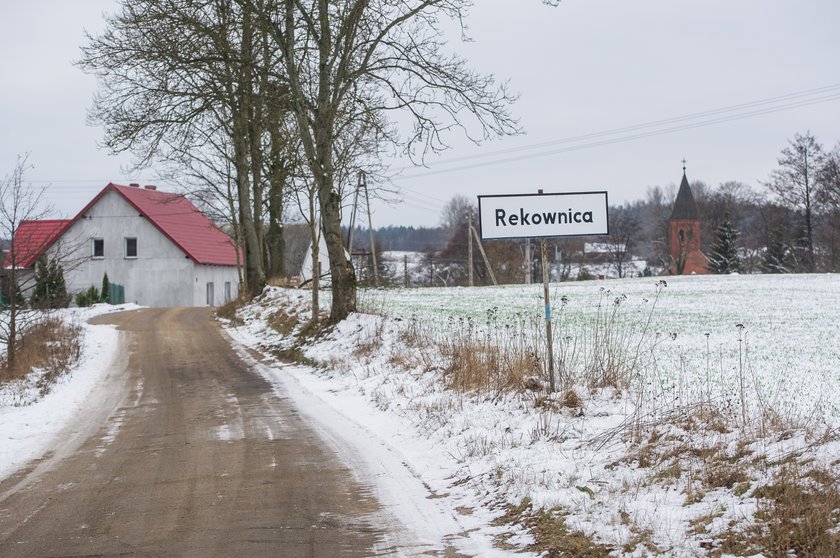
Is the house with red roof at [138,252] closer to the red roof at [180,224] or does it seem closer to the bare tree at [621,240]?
the red roof at [180,224]

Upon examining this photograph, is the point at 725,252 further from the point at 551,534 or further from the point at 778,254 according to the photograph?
the point at 551,534

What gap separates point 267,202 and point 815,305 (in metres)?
21.8

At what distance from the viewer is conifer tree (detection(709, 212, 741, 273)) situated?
78.5m

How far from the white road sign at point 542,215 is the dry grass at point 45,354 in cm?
923

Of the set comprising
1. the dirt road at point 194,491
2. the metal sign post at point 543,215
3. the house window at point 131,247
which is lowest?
the dirt road at point 194,491

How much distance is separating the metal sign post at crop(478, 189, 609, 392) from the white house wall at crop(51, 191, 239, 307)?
4869 cm

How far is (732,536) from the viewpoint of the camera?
→ 5.14 meters

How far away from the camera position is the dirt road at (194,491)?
A: 6184 millimetres

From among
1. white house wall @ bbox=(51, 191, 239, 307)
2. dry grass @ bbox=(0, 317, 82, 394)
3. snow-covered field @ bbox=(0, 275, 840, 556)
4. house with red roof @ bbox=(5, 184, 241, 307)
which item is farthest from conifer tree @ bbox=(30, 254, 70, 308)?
white house wall @ bbox=(51, 191, 239, 307)

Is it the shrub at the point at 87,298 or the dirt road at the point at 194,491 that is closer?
the dirt road at the point at 194,491

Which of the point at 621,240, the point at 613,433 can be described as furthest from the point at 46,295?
the point at 621,240

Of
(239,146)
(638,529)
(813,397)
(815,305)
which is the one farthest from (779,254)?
(638,529)

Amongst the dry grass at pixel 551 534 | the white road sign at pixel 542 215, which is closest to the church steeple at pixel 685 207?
the white road sign at pixel 542 215

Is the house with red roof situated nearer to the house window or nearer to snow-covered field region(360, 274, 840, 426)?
the house window
